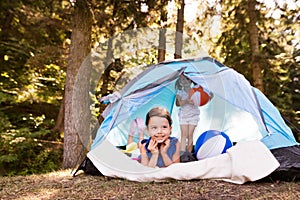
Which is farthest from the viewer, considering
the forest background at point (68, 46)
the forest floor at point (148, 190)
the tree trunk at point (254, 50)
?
the tree trunk at point (254, 50)

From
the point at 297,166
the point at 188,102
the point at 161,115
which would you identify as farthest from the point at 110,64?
the point at 297,166

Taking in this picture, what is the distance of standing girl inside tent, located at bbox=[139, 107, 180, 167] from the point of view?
3518mm

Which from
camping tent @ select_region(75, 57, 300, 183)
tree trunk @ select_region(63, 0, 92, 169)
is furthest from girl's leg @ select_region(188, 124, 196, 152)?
tree trunk @ select_region(63, 0, 92, 169)

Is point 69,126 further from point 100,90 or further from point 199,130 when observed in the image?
point 199,130

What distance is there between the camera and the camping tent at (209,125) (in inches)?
127

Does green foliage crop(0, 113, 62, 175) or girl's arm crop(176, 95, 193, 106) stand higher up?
girl's arm crop(176, 95, 193, 106)

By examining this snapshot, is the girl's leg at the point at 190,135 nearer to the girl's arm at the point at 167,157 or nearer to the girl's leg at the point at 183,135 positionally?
the girl's leg at the point at 183,135

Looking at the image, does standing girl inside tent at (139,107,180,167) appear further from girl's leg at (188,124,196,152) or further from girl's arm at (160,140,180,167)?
girl's leg at (188,124,196,152)

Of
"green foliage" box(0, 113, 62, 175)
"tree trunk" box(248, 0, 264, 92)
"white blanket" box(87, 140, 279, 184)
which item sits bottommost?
"green foliage" box(0, 113, 62, 175)

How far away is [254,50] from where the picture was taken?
24.1 feet

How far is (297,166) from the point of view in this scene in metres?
3.14

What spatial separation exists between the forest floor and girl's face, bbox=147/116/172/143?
47 centimetres

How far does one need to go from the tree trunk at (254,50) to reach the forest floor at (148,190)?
4427 millimetres

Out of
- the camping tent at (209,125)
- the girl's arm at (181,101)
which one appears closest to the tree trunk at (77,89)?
the camping tent at (209,125)
